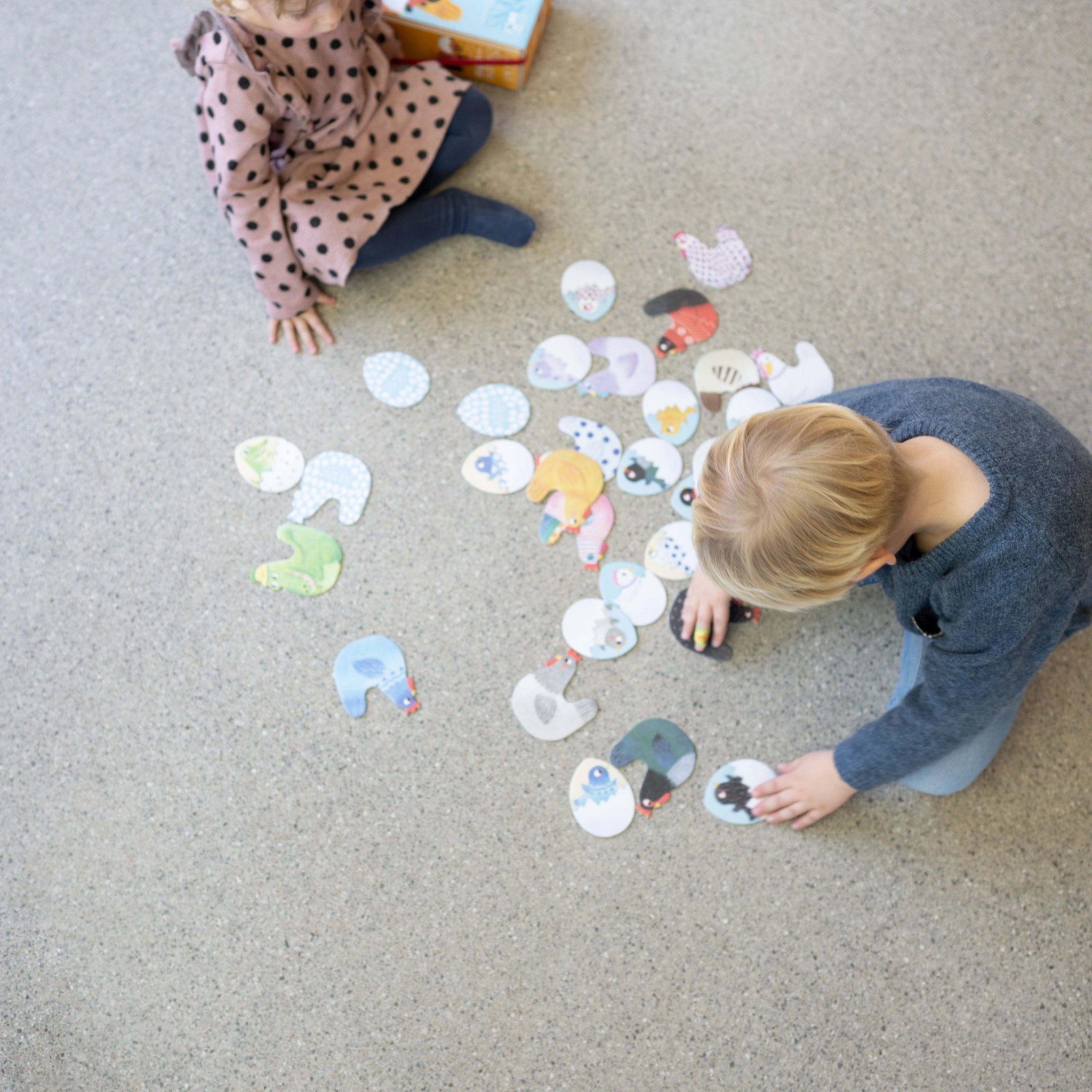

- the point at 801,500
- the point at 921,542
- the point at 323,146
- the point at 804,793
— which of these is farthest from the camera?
the point at 323,146

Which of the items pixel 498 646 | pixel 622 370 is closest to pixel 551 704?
pixel 498 646

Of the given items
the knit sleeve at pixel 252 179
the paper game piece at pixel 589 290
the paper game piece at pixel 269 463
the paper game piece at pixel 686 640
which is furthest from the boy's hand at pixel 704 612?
the knit sleeve at pixel 252 179

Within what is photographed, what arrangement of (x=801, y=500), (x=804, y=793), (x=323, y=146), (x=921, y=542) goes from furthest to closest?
1. (x=323, y=146)
2. (x=804, y=793)
3. (x=921, y=542)
4. (x=801, y=500)

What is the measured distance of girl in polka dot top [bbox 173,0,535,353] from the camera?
3.07ft

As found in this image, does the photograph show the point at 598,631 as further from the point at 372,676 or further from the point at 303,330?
the point at 303,330

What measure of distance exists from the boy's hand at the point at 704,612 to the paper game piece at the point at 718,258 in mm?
387

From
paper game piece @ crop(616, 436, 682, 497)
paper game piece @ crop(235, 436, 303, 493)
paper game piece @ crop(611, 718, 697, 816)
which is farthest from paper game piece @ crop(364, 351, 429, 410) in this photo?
paper game piece @ crop(611, 718, 697, 816)

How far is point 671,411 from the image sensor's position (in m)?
1.05

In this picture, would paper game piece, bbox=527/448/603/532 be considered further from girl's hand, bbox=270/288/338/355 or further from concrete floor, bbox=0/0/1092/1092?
girl's hand, bbox=270/288/338/355

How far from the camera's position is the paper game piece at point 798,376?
1.07 m

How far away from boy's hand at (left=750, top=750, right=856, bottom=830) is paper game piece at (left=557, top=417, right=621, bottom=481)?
38 centimetres

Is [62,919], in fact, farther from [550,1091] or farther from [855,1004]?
[855,1004]

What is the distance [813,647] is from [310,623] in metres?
0.56

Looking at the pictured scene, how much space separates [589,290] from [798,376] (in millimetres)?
276
